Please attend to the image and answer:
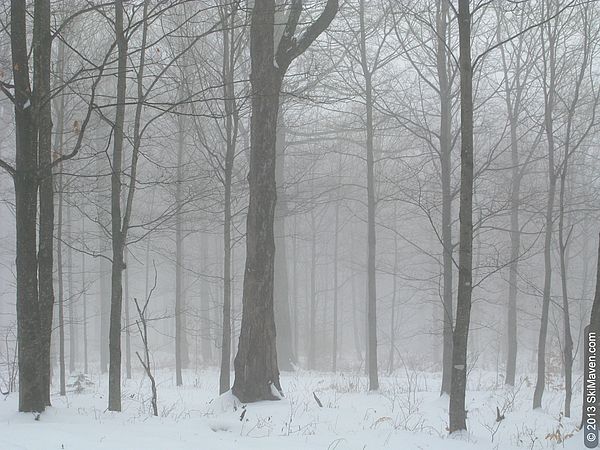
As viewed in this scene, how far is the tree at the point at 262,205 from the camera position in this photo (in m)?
7.93

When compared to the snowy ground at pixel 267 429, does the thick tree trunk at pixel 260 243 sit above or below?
above

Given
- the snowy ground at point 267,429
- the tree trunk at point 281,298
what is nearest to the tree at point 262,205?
the snowy ground at point 267,429

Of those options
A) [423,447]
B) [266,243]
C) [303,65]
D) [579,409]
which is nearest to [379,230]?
[303,65]

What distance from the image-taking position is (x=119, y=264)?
7.78m

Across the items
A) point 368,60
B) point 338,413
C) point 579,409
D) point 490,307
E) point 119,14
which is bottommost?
point 490,307

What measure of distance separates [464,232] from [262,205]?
3.00 meters

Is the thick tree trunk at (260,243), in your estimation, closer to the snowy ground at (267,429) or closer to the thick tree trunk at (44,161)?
the snowy ground at (267,429)

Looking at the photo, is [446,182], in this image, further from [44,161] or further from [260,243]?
[44,161]

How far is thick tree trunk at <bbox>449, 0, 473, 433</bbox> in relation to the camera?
6.14 metres

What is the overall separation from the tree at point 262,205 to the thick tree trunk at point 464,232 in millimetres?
2561

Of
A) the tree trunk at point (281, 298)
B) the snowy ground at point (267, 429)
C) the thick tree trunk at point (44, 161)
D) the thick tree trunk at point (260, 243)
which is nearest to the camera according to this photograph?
the snowy ground at point (267, 429)

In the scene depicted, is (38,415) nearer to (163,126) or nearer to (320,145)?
(163,126)

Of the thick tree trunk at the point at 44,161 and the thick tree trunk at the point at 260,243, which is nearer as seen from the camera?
the thick tree trunk at the point at 44,161

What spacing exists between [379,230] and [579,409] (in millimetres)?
21942
